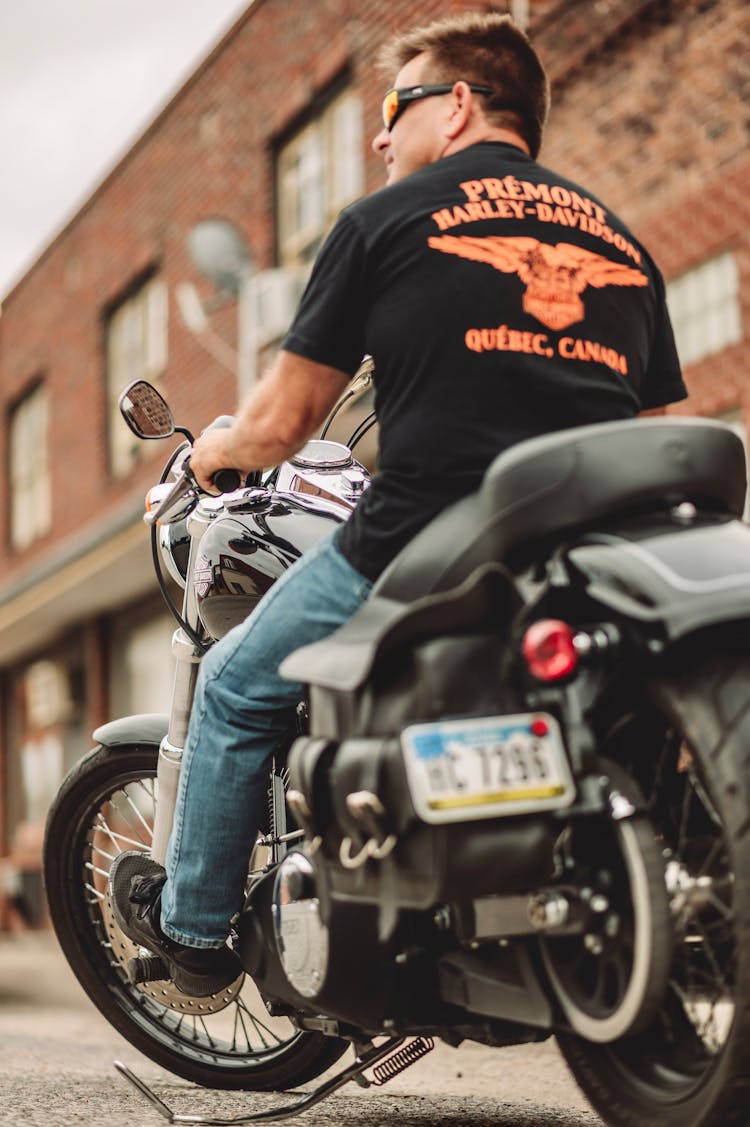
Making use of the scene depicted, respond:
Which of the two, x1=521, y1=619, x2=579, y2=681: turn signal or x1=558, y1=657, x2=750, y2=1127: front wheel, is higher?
x1=521, y1=619, x2=579, y2=681: turn signal

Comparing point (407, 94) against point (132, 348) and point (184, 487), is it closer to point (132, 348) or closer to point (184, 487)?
point (184, 487)

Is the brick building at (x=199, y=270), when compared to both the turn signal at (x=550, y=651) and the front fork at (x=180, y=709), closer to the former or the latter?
the front fork at (x=180, y=709)

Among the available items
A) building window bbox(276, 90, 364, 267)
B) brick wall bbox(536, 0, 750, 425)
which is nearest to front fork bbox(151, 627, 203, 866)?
brick wall bbox(536, 0, 750, 425)

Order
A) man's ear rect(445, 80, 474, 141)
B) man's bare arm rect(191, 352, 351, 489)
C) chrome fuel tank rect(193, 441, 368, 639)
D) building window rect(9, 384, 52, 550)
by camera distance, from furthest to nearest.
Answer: building window rect(9, 384, 52, 550) → chrome fuel tank rect(193, 441, 368, 639) → man's ear rect(445, 80, 474, 141) → man's bare arm rect(191, 352, 351, 489)

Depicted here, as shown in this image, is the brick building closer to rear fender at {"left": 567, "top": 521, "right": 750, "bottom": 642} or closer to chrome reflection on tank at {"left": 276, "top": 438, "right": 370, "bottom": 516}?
chrome reflection on tank at {"left": 276, "top": 438, "right": 370, "bottom": 516}

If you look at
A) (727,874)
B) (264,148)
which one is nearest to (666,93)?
(264,148)

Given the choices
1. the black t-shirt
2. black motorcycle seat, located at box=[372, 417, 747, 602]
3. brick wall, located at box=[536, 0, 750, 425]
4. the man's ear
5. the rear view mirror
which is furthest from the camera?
brick wall, located at box=[536, 0, 750, 425]

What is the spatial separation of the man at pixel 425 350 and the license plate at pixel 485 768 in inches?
19.5

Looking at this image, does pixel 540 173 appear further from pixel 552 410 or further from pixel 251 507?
pixel 251 507

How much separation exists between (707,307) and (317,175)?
18.7ft

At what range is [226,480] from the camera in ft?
10.2

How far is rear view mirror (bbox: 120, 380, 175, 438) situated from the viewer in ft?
11.1

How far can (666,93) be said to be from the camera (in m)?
8.96

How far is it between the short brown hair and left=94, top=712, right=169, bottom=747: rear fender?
1581mm
